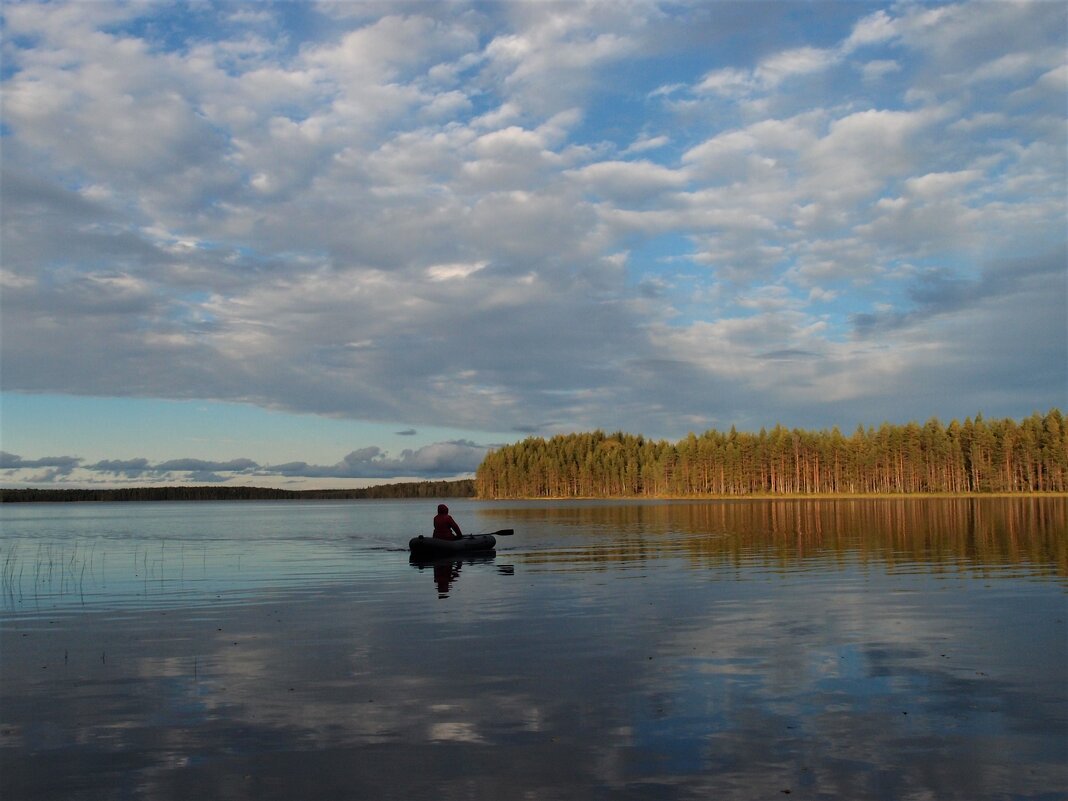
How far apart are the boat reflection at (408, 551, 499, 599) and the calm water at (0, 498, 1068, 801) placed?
2466mm

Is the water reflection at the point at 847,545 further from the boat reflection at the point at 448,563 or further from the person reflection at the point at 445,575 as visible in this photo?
the person reflection at the point at 445,575

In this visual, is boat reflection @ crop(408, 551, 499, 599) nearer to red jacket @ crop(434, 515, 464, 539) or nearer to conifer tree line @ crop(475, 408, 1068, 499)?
red jacket @ crop(434, 515, 464, 539)

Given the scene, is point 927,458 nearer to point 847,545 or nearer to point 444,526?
point 847,545

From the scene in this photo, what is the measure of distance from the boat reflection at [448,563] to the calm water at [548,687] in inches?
97.1

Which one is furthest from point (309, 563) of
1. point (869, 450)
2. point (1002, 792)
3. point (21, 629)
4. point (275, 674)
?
point (869, 450)

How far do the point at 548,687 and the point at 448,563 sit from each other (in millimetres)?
28703

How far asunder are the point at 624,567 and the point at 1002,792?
28183 millimetres

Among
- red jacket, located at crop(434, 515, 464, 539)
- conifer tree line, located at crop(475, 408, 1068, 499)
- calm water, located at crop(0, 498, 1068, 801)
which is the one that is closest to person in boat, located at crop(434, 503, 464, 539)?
red jacket, located at crop(434, 515, 464, 539)

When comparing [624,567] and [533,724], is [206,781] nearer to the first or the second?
[533,724]

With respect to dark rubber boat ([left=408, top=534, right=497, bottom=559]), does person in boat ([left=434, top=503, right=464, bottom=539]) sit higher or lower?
higher

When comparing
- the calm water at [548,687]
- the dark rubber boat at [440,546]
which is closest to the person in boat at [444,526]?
the dark rubber boat at [440,546]

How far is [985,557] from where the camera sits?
3947 cm

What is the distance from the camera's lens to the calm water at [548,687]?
10.8 m

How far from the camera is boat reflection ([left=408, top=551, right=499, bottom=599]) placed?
3710 centimetres
